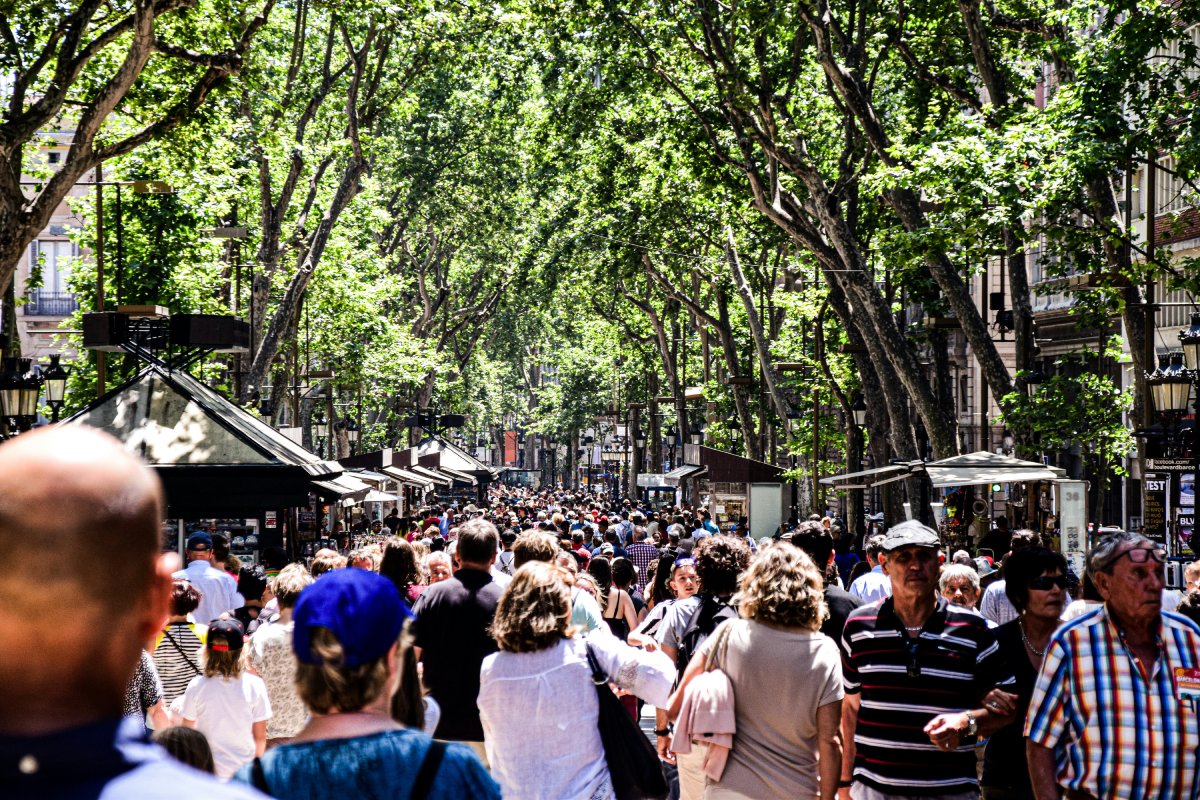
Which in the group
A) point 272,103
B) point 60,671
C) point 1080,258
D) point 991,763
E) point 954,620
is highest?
point 272,103

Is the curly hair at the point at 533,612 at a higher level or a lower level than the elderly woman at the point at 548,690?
higher

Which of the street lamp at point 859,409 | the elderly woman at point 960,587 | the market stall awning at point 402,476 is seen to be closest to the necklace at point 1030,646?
the elderly woman at point 960,587

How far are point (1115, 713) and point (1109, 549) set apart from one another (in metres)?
0.57

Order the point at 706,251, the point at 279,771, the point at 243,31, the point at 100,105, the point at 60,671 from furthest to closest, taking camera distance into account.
A: 1. the point at 706,251
2. the point at 243,31
3. the point at 100,105
4. the point at 279,771
5. the point at 60,671

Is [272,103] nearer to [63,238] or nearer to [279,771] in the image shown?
[279,771]

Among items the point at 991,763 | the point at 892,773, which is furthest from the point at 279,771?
the point at 991,763

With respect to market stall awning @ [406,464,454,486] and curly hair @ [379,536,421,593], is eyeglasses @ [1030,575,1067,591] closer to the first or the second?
curly hair @ [379,536,421,593]

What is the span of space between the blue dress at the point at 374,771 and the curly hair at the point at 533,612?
8.72ft

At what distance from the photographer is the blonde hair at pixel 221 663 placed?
6.98m

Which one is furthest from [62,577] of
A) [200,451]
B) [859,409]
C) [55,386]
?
[859,409]

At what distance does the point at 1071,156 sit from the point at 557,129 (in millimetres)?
13126

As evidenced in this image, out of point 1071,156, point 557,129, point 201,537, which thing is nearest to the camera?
point 201,537

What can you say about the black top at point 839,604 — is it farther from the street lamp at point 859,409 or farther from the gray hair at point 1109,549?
the street lamp at point 859,409

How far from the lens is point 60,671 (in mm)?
1814
